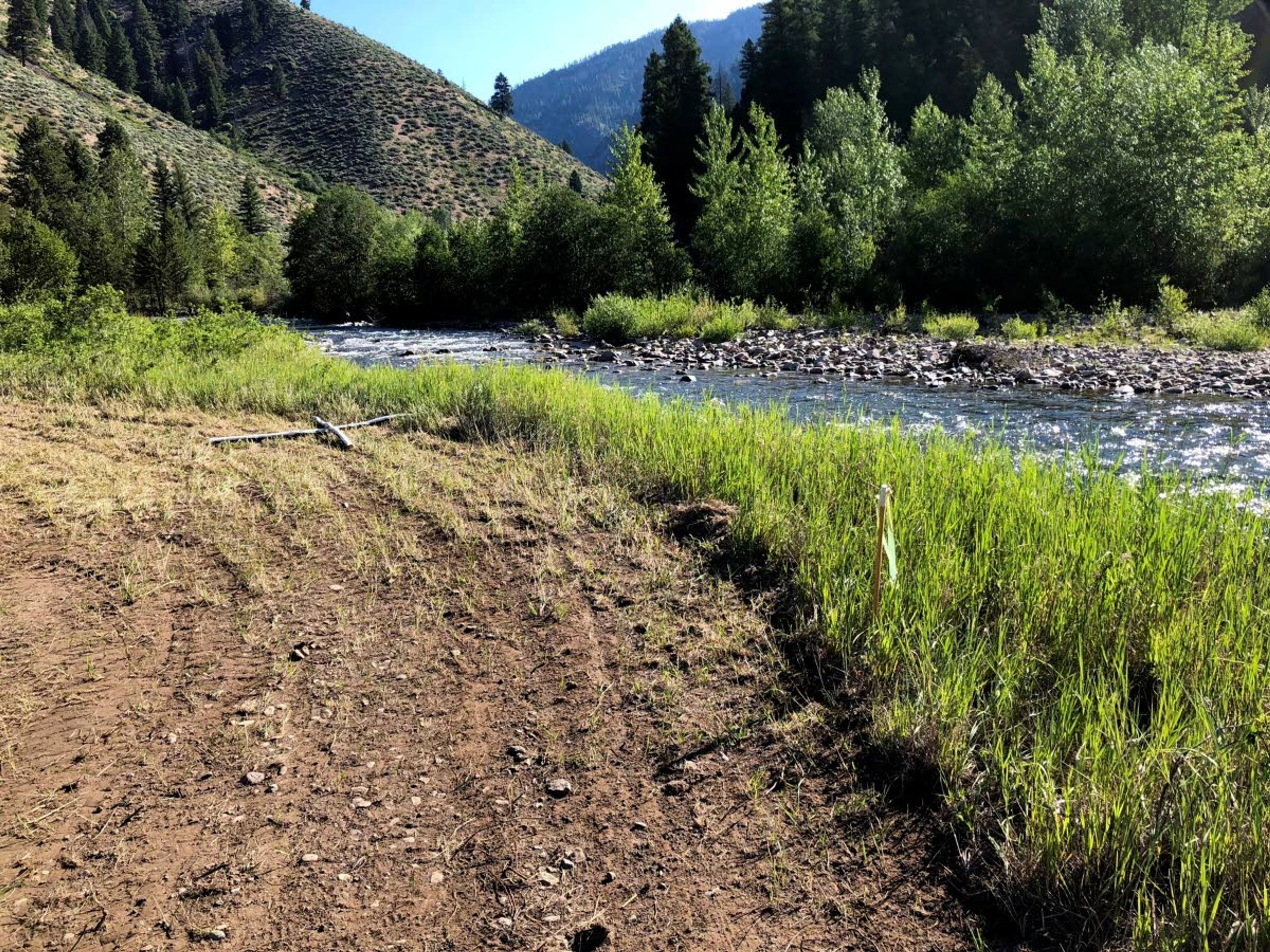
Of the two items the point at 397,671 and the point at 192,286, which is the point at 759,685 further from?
the point at 192,286

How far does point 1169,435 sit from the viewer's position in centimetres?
955

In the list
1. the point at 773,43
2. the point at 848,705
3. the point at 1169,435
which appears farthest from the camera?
the point at 773,43

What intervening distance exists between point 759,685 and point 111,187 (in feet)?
201

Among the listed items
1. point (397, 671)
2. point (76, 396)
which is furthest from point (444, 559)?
point (76, 396)

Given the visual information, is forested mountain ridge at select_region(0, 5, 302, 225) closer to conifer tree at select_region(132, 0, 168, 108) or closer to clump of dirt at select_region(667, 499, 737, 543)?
conifer tree at select_region(132, 0, 168, 108)

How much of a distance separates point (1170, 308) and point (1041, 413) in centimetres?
1194

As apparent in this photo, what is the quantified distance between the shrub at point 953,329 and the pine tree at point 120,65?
111m

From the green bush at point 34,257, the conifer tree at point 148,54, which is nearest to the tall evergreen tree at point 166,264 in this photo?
the green bush at point 34,257

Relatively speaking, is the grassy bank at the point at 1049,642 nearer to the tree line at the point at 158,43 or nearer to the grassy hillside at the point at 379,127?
the grassy hillside at the point at 379,127

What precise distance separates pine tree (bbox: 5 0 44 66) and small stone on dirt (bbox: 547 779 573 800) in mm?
105202

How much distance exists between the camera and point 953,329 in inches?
781

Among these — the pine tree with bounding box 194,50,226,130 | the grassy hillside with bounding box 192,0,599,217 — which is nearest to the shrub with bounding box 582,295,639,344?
the grassy hillside with bounding box 192,0,599,217

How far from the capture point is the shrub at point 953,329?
64.3 feet

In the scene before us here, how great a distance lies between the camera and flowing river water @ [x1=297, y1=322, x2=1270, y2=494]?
26.6 feet
